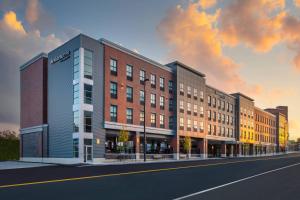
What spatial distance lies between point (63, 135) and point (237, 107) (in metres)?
57.3

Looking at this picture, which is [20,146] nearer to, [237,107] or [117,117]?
[117,117]

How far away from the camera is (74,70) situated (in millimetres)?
42250

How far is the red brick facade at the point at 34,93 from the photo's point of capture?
48094 millimetres

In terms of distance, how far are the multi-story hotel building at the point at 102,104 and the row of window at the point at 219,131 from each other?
6.71 meters

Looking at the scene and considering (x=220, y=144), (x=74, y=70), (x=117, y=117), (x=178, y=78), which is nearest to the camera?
(x=74, y=70)

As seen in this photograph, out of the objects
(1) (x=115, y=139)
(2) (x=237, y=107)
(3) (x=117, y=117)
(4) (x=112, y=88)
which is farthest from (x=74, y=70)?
(2) (x=237, y=107)

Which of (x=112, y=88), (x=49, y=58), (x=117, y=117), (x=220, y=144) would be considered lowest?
(x=220, y=144)

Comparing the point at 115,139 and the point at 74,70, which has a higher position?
the point at 74,70

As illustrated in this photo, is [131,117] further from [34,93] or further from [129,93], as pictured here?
[34,93]

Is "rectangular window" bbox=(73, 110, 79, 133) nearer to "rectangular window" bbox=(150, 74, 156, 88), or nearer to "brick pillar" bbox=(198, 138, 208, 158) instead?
"rectangular window" bbox=(150, 74, 156, 88)

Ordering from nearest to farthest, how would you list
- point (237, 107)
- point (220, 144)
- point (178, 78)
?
point (178, 78) < point (220, 144) < point (237, 107)

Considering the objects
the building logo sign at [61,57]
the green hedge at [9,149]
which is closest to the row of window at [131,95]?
the building logo sign at [61,57]

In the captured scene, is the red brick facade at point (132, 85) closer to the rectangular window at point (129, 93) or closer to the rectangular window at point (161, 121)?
the rectangular window at point (129, 93)

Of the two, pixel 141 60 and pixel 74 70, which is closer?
pixel 74 70
